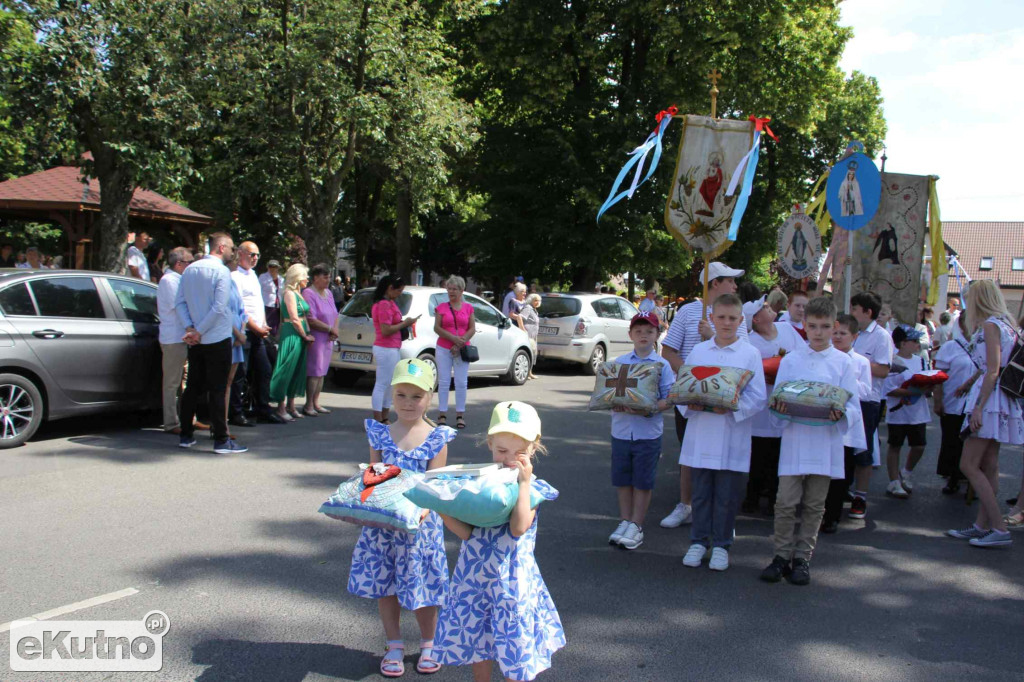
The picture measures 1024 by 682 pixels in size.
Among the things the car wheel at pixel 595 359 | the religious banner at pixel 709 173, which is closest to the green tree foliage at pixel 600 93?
the car wheel at pixel 595 359

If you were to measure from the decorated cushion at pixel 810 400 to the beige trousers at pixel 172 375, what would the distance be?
19.8 feet

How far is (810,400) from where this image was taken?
193 inches

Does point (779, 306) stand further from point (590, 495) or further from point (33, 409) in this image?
point (33, 409)

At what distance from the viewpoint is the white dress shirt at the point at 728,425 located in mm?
5102

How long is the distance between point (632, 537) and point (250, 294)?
18.3 feet

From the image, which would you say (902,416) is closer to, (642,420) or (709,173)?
(709,173)

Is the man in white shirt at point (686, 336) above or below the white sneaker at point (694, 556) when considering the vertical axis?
above

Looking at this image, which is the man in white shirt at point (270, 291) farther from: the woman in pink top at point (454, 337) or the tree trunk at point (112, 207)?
the tree trunk at point (112, 207)

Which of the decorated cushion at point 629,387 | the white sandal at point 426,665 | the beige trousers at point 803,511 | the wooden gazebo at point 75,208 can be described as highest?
the wooden gazebo at point 75,208

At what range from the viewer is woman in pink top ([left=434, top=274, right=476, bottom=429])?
9.46 meters

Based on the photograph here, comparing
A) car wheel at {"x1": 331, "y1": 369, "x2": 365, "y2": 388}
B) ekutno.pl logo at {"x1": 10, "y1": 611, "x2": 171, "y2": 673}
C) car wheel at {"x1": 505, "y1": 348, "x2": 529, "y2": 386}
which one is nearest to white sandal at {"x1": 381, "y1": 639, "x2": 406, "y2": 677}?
ekutno.pl logo at {"x1": 10, "y1": 611, "x2": 171, "y2": 673}

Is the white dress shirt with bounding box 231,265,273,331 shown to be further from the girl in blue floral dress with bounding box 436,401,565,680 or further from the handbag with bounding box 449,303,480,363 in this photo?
the girl in blue floral dress with bounding box 436,401,565,680

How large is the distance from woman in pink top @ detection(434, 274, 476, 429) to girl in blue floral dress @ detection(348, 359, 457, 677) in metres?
5.76

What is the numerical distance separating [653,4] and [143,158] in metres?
13.7
